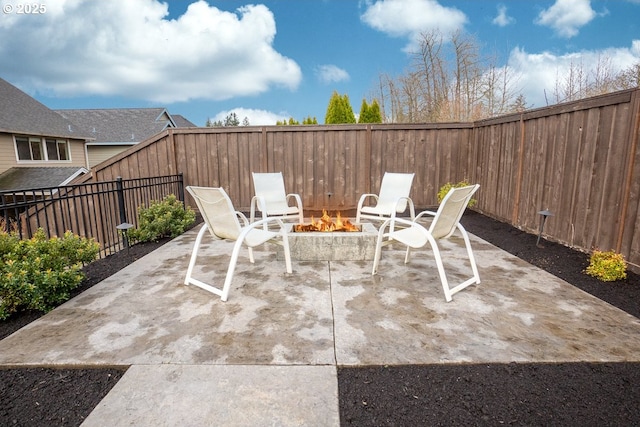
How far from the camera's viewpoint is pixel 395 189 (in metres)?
4.96

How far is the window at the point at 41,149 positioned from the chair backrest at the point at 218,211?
546 inches

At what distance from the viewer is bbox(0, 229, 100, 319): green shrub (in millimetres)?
2201

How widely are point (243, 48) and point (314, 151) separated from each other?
654cm

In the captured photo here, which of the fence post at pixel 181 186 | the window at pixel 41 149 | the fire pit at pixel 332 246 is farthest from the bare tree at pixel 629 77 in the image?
the window at pixel 41 149

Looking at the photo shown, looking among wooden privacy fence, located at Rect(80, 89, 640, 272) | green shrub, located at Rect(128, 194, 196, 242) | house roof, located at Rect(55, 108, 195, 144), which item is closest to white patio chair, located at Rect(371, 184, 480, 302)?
wooden privacy fence, located at Rect(80, 89, 640, 272)

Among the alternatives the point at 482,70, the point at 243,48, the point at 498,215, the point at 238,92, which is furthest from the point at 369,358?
the point at 238,92

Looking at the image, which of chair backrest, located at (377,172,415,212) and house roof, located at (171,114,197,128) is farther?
house roof, located at (171,114,197,128)

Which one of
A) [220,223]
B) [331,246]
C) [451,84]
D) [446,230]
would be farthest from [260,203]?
[451,84]

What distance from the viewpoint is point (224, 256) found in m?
3.73

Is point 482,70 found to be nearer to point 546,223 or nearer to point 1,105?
point 546,223

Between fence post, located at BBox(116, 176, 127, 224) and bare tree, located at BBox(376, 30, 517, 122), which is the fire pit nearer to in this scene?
fence post, located at BBox(116, 176, 127, 224)

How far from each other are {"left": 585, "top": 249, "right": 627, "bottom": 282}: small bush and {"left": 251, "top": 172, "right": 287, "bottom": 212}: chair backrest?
3813 mm

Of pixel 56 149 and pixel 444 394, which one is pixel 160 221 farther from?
pixel 56 149

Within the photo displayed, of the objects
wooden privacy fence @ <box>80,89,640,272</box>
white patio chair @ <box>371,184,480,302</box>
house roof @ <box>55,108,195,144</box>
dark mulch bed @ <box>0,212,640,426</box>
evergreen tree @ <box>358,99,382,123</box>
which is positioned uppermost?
house roof @ <box>55,108,195,144</box>
